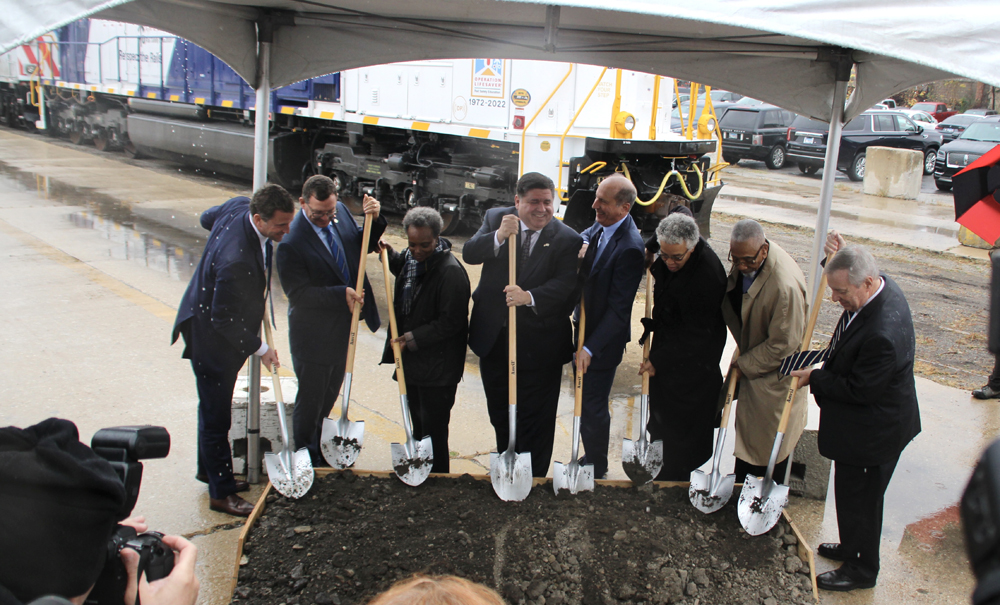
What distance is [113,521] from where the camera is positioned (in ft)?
4.40

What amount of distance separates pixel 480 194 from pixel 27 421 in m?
5.94

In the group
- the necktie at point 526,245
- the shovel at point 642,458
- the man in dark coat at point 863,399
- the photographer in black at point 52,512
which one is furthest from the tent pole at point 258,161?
the man in dark coat at point 863,399

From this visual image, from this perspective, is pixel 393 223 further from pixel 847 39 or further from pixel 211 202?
pixel 847 39

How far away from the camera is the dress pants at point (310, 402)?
3918mm

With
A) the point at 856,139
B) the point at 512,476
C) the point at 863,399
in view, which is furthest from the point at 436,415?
the point at 856,139

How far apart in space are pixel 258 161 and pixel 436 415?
167cm

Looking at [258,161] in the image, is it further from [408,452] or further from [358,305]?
[408,452]

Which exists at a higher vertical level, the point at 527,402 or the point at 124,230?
the point at 124,230

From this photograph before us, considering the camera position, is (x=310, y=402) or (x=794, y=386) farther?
(x=310, y=402)

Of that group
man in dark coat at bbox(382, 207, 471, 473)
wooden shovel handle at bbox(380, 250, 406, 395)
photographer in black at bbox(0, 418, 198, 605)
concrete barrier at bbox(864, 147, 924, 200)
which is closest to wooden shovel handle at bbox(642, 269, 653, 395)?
man in dark coat at bbox(382, 207, 471, 473)

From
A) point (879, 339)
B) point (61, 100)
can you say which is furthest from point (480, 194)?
point (61, 100)

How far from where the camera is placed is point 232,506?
3.73 meters

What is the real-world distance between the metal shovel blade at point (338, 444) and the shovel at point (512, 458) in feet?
2.35

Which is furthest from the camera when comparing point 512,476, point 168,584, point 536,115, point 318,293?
point 536,115
